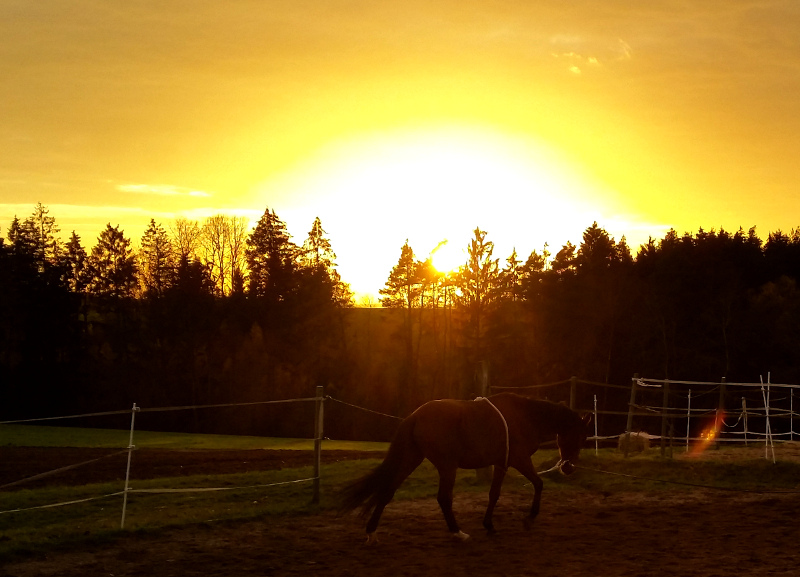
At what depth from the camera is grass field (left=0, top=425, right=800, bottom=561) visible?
9609 mm

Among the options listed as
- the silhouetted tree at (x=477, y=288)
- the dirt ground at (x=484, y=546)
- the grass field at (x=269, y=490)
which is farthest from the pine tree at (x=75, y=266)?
the dirt ground at (x=484, y=546)

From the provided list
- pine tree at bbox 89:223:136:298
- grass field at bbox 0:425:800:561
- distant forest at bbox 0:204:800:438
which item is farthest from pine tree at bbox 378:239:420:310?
grass field at bbox 0:425:800:561

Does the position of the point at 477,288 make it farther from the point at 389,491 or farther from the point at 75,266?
the point at 389,491

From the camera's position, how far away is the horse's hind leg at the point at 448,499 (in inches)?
328

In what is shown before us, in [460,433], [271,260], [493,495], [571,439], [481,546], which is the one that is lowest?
[481,546]

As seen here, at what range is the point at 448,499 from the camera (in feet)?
27.6

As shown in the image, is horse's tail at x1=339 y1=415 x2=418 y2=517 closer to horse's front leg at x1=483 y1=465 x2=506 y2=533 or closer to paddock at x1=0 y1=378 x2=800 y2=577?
paddock at x1=0 y1=378 x2=800 y2=577

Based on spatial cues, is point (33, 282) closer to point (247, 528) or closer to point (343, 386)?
point (343, 386)

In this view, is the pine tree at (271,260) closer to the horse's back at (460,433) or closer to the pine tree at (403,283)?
the pine tree at (403,283)

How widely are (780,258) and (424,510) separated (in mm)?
38719

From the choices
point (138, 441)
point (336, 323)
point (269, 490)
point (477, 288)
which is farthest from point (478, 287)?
point (269, 490)

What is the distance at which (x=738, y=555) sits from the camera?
293 inches

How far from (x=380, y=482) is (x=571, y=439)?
9.44ft

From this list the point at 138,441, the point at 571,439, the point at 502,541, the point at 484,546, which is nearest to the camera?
the point at 484,546
